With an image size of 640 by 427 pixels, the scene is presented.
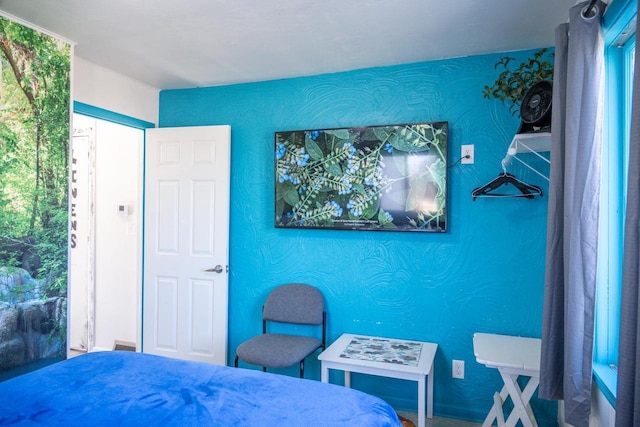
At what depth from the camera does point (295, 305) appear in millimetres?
3100

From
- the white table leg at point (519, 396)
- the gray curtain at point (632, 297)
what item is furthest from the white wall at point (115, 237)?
the gray curtain at point (632, 297)

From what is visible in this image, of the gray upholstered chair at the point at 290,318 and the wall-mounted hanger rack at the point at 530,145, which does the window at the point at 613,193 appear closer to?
the wall-mounted hanger rack at the point at 530,145

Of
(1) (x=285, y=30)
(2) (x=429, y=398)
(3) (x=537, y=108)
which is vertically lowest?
(2) (x=429, y=398)

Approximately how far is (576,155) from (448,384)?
6.00 feet

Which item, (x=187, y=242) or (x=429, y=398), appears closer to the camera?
(x=429, y=398)

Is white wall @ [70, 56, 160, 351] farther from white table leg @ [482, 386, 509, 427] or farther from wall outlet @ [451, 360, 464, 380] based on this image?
white table leg @ [482, 386, 509, 427]

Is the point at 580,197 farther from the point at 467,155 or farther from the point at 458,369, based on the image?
the point at 458,369

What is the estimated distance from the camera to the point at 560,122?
1.82 m

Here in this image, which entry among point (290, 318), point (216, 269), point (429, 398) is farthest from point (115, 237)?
point (429, 398)

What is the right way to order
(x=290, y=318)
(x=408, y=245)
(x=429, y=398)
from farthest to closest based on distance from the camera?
(x=290, y=318) → (x=408, y=245) → (x=429, y=398)

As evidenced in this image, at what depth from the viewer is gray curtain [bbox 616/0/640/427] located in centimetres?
118

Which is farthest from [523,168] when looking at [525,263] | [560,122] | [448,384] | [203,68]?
[203,68]

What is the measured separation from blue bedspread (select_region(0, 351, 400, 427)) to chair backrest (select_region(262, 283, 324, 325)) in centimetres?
116

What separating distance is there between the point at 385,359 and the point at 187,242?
180cm
